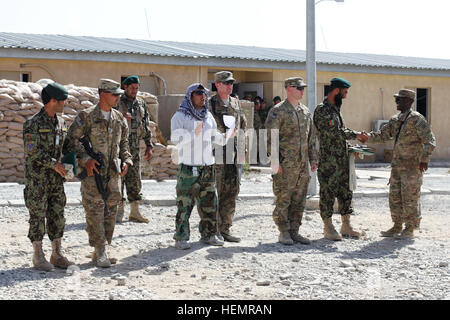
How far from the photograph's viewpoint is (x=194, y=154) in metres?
7.09

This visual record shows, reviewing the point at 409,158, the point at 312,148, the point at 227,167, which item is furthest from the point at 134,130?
the point at 409,158

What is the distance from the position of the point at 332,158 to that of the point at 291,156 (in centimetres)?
62

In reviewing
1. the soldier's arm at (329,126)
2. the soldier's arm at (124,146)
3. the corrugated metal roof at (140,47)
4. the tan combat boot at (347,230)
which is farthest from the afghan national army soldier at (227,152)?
the corrugated metal roof at (140,47)

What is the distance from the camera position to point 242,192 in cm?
1221

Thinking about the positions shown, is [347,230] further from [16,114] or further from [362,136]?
[16,114]

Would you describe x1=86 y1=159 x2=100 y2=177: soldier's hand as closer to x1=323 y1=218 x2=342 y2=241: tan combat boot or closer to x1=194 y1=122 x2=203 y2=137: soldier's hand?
x1=194 y1=122 x2=203 y2=137: soldier's hand

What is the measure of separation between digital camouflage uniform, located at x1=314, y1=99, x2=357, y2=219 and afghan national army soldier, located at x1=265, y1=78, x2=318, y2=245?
0.88 feet

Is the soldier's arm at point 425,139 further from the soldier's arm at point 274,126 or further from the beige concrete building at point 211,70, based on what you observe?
the beige concrete building at point 211,70

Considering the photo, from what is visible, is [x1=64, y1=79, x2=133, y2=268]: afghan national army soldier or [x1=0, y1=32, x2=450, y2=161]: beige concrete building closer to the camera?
[x1=64, y1=79, x2=133, y2=268]: afghan national army soldier

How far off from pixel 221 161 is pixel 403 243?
7.73 feet

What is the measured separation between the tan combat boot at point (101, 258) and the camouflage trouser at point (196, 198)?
102 centimetres

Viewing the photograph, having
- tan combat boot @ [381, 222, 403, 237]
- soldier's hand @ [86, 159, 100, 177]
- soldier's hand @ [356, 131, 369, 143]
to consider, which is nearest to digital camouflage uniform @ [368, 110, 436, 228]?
tan combat boot @ [381, 222, 403, 237]

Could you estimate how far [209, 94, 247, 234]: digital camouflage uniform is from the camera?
Answer: 7.62 m
